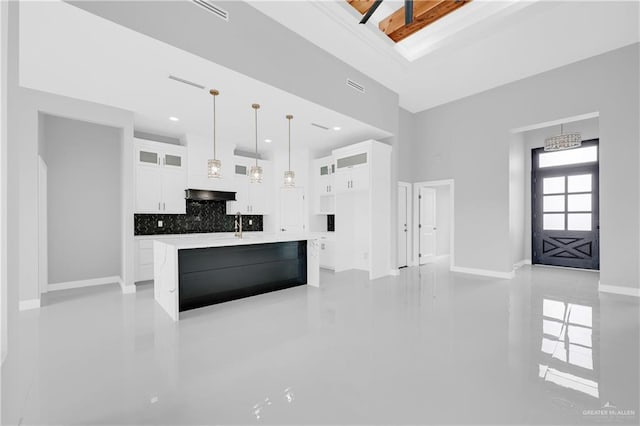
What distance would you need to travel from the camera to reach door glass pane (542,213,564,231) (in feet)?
21.5

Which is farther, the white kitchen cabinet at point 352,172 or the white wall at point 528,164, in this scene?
the white wall at point 528,164

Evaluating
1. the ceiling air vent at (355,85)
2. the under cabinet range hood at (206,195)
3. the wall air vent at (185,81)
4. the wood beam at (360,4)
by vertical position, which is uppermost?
the wood beam at (360,4)

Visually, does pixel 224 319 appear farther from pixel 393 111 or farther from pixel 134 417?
pixel 393 111

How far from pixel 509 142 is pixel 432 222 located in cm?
269

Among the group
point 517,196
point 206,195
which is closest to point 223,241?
point 206,195

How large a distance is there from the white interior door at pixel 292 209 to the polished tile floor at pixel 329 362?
2911 mm

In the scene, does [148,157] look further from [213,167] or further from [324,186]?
[324,186]

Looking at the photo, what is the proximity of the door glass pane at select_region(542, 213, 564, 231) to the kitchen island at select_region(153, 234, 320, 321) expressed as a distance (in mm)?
5876

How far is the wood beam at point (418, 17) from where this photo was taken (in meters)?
3.71

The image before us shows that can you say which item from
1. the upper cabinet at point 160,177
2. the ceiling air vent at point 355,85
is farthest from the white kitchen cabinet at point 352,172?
the upper cabinet at point 160,177

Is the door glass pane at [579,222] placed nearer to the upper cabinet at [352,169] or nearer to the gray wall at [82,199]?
the upper cabinet at [352,169]

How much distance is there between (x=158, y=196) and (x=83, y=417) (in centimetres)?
425

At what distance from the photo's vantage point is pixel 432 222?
7.57m

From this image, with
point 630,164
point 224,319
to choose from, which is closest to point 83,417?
point 224,319
